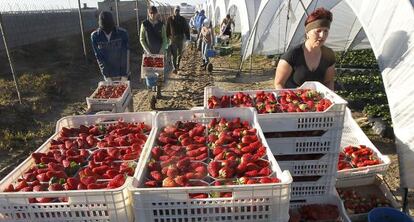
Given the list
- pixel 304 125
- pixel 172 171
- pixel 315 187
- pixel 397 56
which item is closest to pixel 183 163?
pixel 172 171

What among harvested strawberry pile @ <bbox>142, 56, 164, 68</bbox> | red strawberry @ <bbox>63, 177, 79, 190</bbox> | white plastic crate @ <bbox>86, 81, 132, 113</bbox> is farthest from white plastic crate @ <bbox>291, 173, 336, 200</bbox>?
harvested strawberry pile @ <bbox>142, 56, 164, 68</bbox>

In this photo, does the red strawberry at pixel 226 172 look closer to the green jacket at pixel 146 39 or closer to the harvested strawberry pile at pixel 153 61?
the harvested strawberry pile at pixel 153 61

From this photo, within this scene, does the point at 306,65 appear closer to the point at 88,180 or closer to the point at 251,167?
the point at 251,167

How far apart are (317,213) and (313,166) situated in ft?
1.56

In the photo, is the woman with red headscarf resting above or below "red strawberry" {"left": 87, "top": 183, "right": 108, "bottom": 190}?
above

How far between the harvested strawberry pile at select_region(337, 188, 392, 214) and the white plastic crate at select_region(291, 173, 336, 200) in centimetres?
78

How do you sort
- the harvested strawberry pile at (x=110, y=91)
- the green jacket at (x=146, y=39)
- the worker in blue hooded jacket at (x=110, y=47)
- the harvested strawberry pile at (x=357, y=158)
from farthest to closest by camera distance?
the green jacket at (x=146, y=39), the worker in blue hooded jacket at (x=110, y=47), the harvested strawberry pile at (x=110, y=91), the harvested strawberry pile at (x=357, y=158)

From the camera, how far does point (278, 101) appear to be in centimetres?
349

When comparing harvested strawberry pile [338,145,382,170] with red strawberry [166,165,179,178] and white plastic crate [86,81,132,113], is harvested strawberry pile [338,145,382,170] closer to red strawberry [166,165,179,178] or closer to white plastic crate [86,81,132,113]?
red strawberry [166,165,179,178]

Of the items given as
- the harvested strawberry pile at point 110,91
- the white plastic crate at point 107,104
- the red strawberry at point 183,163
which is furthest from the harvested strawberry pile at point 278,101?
the harvested strawberry pile at point 110,91

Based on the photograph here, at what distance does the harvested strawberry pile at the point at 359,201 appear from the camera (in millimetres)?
3701

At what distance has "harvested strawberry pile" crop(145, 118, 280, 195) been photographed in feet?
6.81

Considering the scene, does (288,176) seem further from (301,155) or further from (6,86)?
(6,86)

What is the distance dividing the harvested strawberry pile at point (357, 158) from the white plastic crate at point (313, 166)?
139 centimetres
